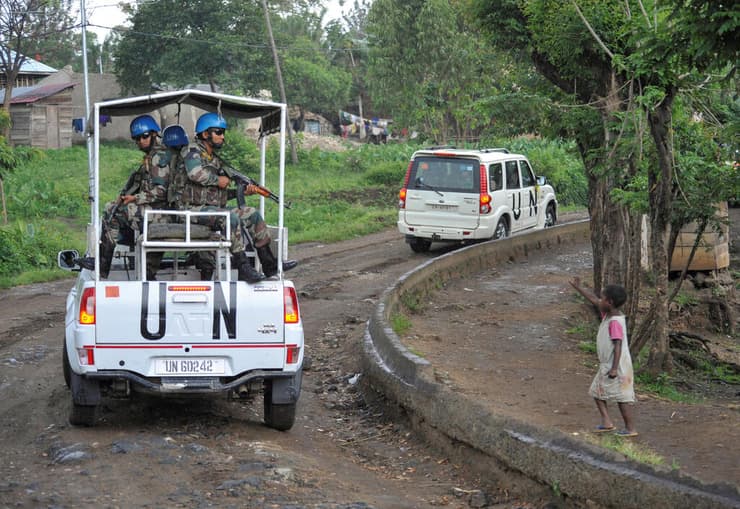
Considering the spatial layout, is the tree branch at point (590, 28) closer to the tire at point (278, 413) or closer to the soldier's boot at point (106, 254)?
the tire at point (278, 413)

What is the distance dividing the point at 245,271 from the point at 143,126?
6.14 ft

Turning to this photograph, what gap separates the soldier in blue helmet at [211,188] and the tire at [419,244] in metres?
12.1

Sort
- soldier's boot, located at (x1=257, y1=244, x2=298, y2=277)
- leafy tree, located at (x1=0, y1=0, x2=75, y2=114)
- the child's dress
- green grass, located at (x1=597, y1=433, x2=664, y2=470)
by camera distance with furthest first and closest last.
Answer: leafy tree, located at (x1=0, y1=0, x2=75, y2=114) → soldier's boot, located at (x1=257, y1=244, x2=298, y2=277) → the child's dress → green grass, located at (x1=597, y1=433, x2=664, y2=470)

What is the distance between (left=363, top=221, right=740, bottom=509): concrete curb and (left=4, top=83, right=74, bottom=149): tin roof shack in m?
38.1

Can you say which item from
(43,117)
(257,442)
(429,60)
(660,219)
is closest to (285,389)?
(257,442)

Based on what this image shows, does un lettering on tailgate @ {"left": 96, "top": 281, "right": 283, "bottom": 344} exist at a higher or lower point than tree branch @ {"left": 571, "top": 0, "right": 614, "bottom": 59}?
lower

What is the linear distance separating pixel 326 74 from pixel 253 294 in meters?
54.3

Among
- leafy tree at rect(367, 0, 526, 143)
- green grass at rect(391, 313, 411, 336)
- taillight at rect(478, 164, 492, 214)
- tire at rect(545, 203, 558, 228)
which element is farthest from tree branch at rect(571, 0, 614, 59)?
leafy tree at rect(367, 0, 526, 143)

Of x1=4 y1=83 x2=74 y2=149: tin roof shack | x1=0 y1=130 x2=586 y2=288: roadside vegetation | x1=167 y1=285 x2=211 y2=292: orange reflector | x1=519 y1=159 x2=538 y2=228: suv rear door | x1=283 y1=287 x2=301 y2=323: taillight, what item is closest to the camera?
x1=167 y1=285 x2=211 y2=292: orange reflector

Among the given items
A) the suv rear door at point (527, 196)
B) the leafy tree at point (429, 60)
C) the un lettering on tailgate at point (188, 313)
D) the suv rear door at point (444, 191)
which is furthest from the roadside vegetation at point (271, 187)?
the un lettering on tailgate at point (188, 313)

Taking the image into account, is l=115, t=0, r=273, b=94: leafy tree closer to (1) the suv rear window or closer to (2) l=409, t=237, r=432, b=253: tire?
(2) l=409, t=237, r=432, b=253: tire

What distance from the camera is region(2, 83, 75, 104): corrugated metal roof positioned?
45.7 m

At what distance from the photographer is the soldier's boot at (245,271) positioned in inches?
311

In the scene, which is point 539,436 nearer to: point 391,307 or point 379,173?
point 391,307
